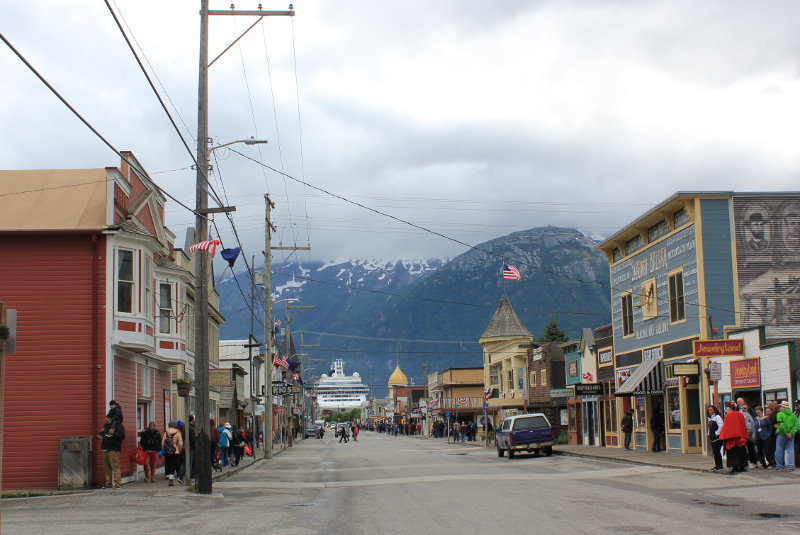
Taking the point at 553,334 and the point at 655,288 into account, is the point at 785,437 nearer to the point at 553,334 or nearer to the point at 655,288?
the point at 655,288

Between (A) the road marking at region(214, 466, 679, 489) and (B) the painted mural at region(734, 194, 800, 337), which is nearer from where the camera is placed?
(A) the road marking at region(214, 466, 679, 489)

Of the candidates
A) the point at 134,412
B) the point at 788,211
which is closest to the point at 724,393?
the point at 788,211

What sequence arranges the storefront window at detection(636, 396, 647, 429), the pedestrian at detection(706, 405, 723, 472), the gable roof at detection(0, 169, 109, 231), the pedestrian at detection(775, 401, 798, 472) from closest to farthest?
the pedestrian at detection(775, 401, 798, 472) < the pedestrian at detection(706, 405, 723, 472) < the gable roof at detection(0, 169, 109, 231) < the storefront window at detection(636, 396, 647, 429)

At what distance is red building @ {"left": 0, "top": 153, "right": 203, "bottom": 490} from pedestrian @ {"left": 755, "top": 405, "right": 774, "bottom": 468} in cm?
1612

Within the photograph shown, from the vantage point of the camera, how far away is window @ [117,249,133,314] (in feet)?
81.8

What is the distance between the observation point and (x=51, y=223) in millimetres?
24281

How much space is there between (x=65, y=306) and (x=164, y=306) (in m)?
4.83

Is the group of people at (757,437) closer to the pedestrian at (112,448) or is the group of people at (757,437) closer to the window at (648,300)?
the window at (648,300)

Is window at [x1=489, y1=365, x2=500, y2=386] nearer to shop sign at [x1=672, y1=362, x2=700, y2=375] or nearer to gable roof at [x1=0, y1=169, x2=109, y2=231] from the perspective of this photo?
shop sign at [x1=672, y1=362, x2=700, y2=375]

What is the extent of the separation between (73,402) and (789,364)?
19.5 meters

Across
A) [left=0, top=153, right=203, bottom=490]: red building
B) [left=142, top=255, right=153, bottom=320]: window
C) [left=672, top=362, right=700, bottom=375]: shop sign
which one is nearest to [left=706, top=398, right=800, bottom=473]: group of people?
[left=672, top=362, right=700, bottom=375]: shop sign

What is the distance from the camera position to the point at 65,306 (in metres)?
24.1

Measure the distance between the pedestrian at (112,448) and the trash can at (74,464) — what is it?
0.42 metres

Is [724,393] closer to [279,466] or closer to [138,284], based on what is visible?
[279,466]
